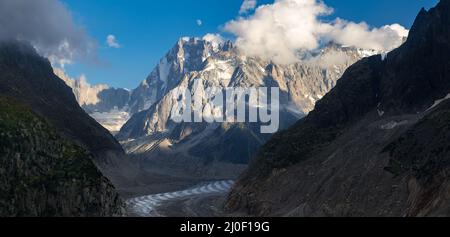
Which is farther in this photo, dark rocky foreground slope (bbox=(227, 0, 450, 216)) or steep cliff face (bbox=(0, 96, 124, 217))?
dark rocky foreground slope (bbox=(227, 0, 450, 216))

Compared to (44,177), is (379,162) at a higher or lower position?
higher

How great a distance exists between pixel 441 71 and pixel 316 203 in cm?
7263

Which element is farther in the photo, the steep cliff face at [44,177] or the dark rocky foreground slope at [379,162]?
the dark rocky foreground slope at [379,162]

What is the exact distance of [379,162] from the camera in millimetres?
142000

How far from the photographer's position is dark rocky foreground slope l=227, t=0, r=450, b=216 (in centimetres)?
11762

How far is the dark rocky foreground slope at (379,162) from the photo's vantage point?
117625 mm

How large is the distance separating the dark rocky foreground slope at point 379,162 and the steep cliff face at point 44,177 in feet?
167

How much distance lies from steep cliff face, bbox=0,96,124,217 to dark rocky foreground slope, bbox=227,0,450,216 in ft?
167

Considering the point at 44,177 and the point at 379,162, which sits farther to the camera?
the point at 379,162

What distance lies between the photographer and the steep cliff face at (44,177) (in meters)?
103

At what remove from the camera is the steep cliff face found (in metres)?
103

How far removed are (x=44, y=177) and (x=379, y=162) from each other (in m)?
75.8
